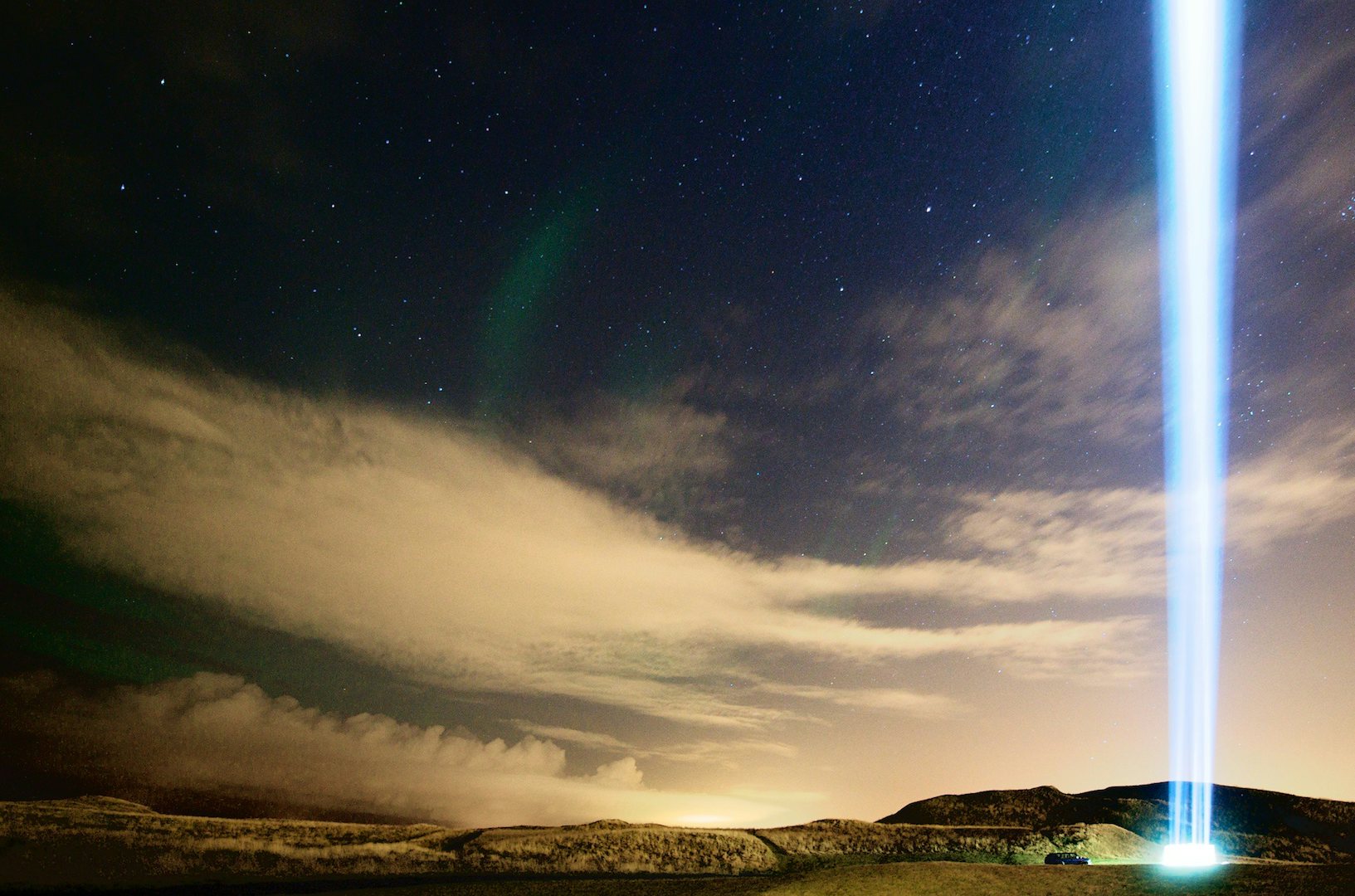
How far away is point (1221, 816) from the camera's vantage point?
260ft

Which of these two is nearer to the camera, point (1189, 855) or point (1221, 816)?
point (1189, 855)

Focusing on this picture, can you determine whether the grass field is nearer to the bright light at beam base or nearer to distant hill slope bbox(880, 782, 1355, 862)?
the bright light at beam base

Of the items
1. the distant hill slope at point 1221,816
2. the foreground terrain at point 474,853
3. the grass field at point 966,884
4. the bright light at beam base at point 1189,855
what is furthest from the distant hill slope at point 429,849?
the distant hill slope at point 1221,816

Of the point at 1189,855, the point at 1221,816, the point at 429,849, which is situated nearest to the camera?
the point at 1189,855

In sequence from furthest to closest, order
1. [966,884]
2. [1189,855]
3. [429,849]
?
[429,849]
[1189,855]
[966,884]

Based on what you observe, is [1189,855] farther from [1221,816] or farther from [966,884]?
[1221,816]

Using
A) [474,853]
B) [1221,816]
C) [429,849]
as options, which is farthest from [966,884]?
[1221,816]

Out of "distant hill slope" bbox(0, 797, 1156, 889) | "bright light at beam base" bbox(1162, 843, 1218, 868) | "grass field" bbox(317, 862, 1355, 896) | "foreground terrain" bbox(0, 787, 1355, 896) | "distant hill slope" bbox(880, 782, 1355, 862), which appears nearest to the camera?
"grass field" bbox(317, 862, 1355, 896)

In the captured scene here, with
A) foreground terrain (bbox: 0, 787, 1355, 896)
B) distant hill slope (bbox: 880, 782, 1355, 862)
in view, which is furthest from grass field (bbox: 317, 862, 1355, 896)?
distant hill slope (bbox: 880, 782, 1355, 862)

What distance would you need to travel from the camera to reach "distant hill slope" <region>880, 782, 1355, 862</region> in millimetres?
69062

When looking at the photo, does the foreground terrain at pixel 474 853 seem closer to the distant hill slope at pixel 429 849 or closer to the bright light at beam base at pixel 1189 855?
the distant hill slope at pixel 429 849

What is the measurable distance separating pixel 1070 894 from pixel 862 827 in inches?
1075

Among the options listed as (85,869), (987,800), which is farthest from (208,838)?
(987,800)

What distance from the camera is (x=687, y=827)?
5038 centimetres
